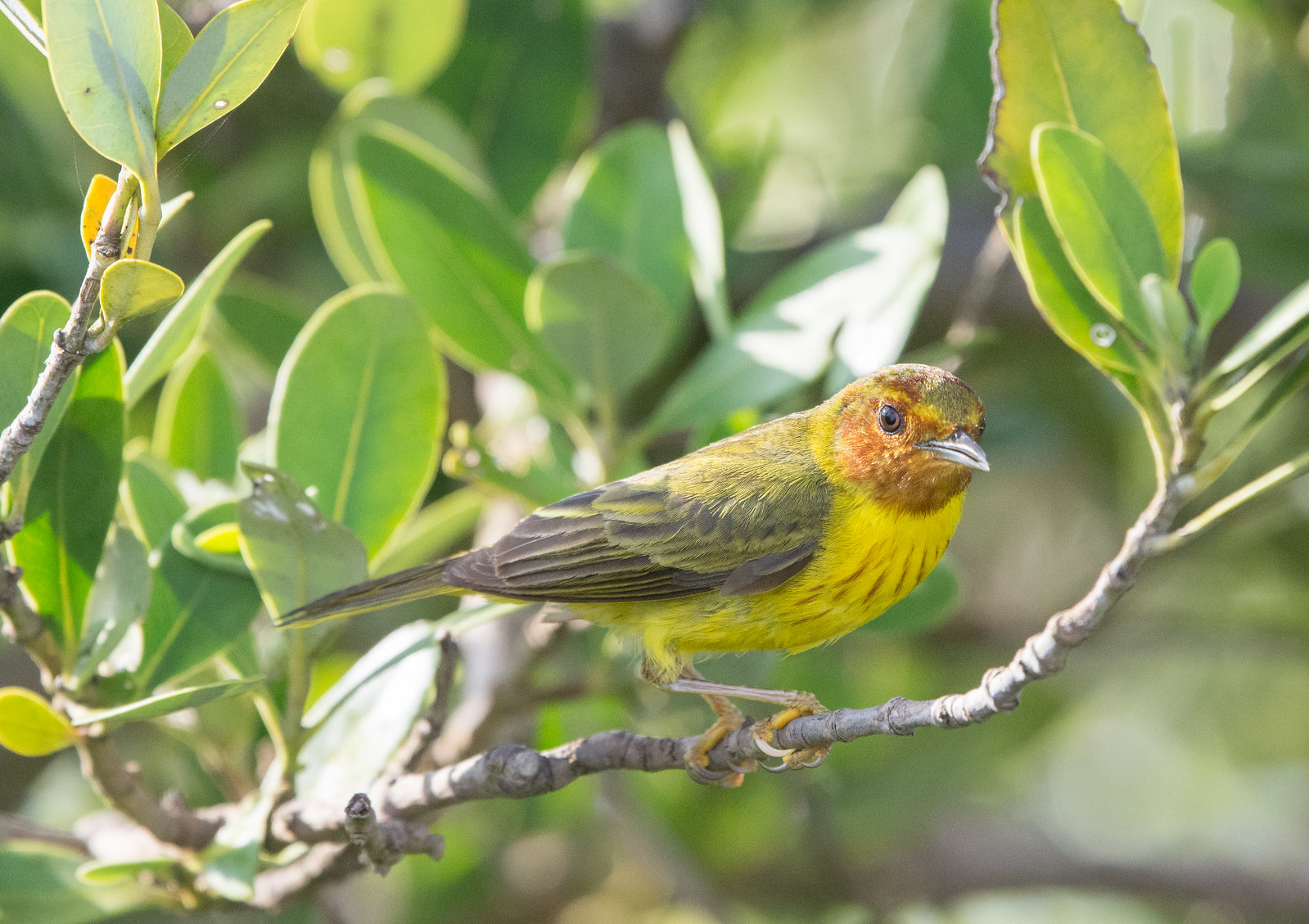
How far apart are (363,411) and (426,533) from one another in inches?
16.7

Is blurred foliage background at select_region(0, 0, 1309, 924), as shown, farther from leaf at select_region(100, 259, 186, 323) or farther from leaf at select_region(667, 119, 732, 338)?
leaf at select_region(100, 259, 186, 323)

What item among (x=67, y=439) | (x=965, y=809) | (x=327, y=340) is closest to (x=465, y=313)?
(x=327, y=340)

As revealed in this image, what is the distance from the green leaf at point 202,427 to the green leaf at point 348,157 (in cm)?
46

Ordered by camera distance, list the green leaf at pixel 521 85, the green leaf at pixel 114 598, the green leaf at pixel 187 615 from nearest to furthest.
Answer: the green leaf at pixel 114 598, the green leaf at pixel 187 615, the green leaf at pixel 521 85

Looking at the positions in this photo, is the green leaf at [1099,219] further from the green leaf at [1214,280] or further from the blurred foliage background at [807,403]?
the blurred foliage background at [807,403]

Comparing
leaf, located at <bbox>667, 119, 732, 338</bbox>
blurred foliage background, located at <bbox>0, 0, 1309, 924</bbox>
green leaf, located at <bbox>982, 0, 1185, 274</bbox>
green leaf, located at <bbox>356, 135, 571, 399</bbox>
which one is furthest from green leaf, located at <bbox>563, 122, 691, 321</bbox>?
green leaf, located at <bbox>982, 0, 1185, 274</bbox>

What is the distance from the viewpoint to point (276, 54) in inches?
66.2

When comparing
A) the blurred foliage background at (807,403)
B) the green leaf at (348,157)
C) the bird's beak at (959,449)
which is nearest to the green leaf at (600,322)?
the green leaf at (348,157)

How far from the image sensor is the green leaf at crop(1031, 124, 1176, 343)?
75.0 inches

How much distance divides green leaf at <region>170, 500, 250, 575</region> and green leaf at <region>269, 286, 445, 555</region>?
0.14 meters

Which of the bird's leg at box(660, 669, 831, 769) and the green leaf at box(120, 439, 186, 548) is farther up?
the green leaf at box(120, 439, 186, 548)

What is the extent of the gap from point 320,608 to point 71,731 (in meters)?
0.48

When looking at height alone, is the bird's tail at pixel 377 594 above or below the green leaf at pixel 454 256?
below

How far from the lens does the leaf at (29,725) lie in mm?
2068
